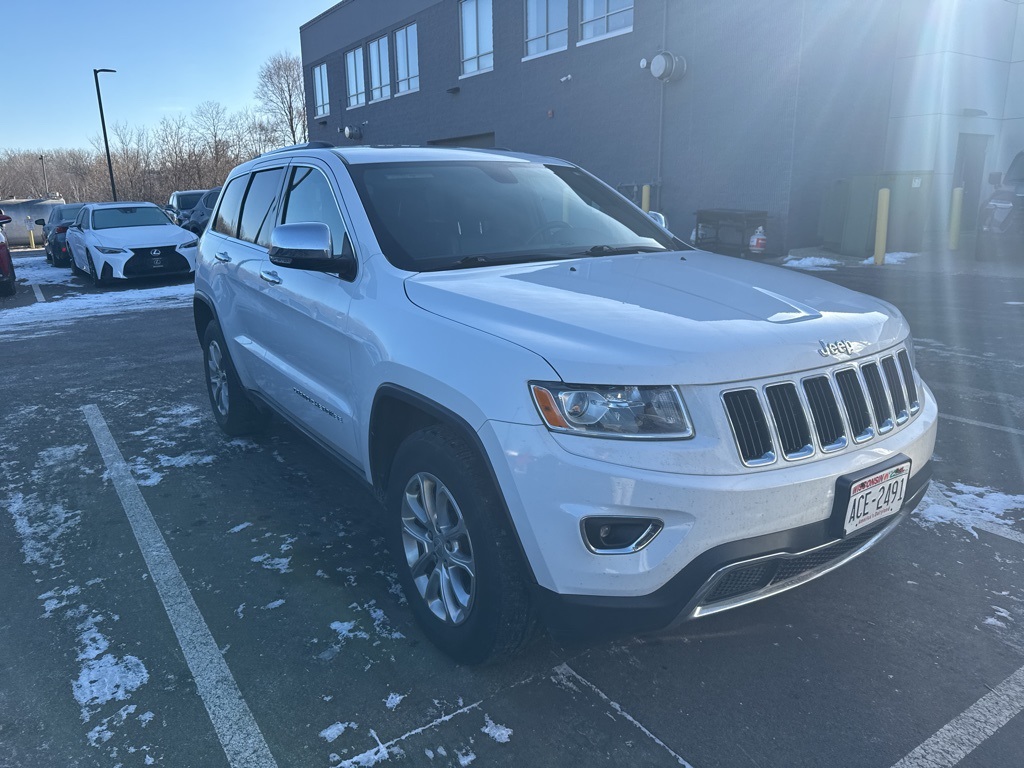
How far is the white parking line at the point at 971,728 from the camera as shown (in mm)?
2314

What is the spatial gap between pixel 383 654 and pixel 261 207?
9.50 feet

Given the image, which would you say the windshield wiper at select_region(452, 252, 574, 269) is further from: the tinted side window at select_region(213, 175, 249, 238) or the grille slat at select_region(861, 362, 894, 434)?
the tinted side window at select_region(213, 175, 249, 238)

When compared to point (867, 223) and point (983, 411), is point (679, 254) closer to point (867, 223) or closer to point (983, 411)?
point (983, 411)

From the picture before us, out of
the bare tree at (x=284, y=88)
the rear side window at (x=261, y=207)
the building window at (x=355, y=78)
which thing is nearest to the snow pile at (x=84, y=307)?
the rear side window at (x=261, y=207)

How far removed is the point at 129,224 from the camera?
1541 centimetres

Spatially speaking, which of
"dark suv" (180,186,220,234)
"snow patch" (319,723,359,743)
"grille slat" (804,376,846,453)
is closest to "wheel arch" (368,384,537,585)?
"snow patch" (319,723,359,743)

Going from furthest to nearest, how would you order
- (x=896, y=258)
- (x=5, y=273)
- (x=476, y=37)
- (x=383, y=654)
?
(x=476, y=37)
(x=896, y=258)
(x=5, y=273)
(x=383, y=654)

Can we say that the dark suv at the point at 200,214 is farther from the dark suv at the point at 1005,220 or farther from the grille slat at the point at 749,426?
the grille slat at the point at 749,426

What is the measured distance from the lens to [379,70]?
28.7m

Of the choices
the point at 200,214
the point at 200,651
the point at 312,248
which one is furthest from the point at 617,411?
the point at 200,214

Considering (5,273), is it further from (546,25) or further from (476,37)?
(476,37)

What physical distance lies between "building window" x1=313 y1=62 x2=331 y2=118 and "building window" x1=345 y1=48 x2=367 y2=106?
2038mm

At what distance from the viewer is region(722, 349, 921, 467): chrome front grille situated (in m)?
2.29

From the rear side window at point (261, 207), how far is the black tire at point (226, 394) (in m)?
0.76
